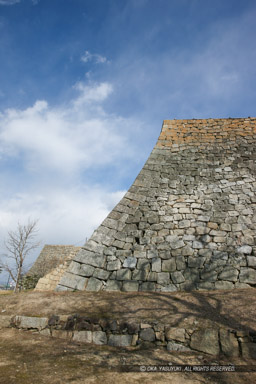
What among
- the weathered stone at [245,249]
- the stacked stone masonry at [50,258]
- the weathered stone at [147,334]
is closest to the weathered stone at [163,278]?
the weathered stone at [147,334]

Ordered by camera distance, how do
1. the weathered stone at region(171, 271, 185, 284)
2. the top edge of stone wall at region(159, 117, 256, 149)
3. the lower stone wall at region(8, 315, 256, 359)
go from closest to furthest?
1. the lower stone wall at region(8, 315, 256, 359)
2. the weathered stone at region(171, 271, 185, 284)
3. the top edge of stone wall at region(159, 117, 256, 149)

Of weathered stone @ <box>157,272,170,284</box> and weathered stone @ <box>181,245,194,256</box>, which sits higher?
weathered stone @ <box>181,245,194,256</box>

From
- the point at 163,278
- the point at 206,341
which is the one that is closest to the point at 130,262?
the point at 163,278

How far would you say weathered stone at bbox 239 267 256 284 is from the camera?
6.39m

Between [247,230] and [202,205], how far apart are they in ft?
5.43

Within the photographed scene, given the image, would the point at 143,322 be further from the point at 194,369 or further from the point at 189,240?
the point at 189,240

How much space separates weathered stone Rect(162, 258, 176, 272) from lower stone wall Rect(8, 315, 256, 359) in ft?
7.87

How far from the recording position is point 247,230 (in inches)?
289

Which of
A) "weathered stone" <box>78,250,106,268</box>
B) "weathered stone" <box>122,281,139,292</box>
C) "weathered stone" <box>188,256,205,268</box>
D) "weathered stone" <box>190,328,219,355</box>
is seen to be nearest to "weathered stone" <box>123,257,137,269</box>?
"weathered stone" <box>122,281,139,292</box>

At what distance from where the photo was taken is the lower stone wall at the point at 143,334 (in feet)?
13.5

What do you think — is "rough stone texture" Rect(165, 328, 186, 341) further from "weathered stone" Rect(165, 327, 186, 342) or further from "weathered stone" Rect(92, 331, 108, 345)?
"weathered stone" Rect(92, 331, 108, 345)

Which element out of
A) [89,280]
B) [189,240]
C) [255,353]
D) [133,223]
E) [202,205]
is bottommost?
[255,353]

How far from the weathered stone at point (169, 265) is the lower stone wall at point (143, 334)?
7.87 feet

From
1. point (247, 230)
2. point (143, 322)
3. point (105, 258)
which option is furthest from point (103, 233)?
point (247, 230)
